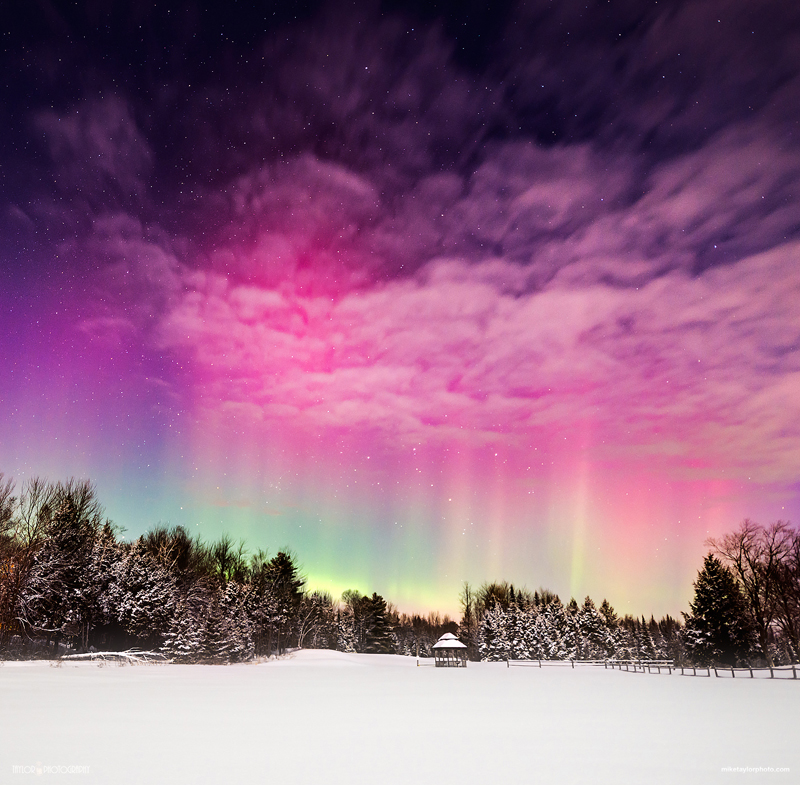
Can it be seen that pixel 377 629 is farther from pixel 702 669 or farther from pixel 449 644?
pixel 702 669

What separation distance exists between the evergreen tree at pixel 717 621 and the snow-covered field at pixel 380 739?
41.6m

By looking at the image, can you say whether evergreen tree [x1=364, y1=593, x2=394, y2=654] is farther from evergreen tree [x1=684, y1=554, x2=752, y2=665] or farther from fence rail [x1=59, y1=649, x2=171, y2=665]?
evergreen tree [x1=684, y1=554, x2=752, y2=665]

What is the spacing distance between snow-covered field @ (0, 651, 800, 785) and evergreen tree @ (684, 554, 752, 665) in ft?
136

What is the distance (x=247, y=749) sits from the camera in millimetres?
11672

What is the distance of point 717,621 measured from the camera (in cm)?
5934

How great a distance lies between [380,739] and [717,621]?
6068 cm

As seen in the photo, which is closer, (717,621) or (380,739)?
(380,739)

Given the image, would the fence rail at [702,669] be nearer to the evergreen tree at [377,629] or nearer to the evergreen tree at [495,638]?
the evergreen tree at [495,638]

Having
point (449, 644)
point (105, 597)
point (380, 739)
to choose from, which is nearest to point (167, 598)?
point (105, 597)

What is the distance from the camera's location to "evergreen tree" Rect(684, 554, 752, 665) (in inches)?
2304

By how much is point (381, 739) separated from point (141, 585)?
171 feet

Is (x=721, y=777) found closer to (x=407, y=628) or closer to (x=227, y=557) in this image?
(x=227, y=557)

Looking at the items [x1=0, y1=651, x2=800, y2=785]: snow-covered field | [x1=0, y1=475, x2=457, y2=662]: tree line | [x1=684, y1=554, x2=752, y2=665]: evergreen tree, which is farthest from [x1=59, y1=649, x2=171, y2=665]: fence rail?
[x1=684, y1=554, x2=752, y2=665]: evergreen tree

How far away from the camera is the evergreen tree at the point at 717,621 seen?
192 feet
